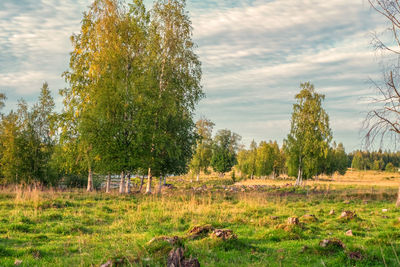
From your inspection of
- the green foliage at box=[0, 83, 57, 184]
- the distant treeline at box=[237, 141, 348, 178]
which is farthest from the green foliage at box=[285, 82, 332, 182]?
the green foliage at box=[0, 83, 57, 184]

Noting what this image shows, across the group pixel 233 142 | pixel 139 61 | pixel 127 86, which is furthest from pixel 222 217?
pixel 233 142

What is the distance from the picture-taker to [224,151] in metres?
84.9

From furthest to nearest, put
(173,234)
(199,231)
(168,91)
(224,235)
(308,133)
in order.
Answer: (308,133), (168,91), (173,234), (199,231), (224,235)

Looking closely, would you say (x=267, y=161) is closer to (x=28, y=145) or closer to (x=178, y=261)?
(x=28, y=145)

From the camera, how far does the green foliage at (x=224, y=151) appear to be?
273 feet

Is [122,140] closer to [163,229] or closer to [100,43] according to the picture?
[100,43]

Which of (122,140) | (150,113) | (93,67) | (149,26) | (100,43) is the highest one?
(149,26)

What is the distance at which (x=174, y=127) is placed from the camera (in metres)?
29.3

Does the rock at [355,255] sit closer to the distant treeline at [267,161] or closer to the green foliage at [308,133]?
the green foliage at [308,133]

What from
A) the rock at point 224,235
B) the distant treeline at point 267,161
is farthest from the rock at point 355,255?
the distant treeline at point 267,161

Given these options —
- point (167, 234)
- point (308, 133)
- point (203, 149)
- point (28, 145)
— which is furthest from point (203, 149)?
point (167, 234)

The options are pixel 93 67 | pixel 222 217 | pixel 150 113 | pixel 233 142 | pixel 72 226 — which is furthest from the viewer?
pixel 233 142

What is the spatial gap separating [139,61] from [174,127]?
7077 millimetres

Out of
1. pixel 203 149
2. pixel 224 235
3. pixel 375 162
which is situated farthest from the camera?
pixel 375 162
